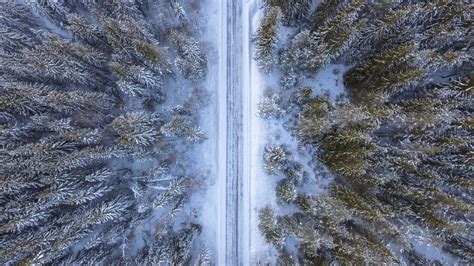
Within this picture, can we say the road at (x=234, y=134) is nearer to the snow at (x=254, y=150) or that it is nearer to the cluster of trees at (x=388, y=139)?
the snow at (x=254, y=150)

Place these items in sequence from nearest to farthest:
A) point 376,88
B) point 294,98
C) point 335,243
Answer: point 335,243 < point 376,88 < point 294,98

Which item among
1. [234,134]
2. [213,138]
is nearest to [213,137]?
[213,138]

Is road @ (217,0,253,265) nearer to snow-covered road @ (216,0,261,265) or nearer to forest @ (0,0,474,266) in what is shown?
snow-covered road @ (216,0,261,265)

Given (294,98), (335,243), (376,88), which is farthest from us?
(294,98)

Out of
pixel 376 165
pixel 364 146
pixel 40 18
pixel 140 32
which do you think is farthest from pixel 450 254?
pixel 40 18

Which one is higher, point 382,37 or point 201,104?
point 382,37

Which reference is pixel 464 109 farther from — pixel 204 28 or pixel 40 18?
pixel 40 18
